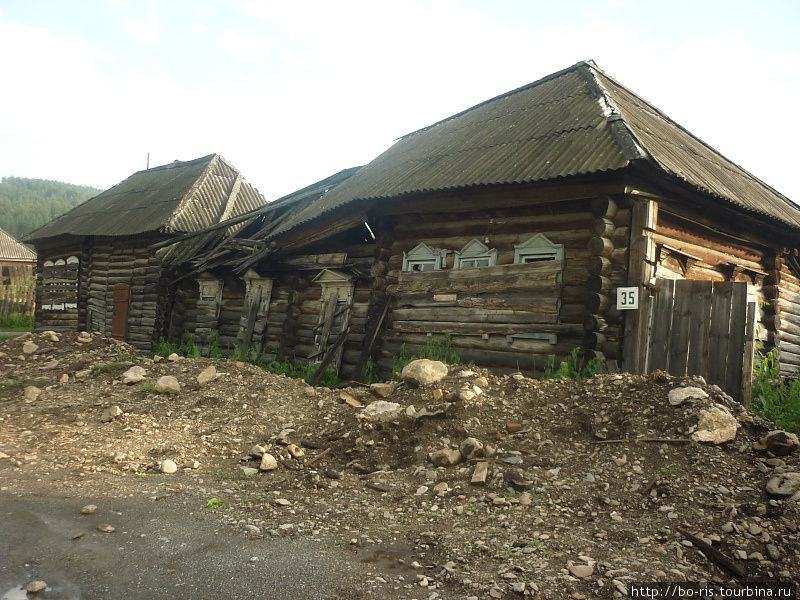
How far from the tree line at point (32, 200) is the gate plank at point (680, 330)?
198ft

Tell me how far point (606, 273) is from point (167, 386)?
236 inches

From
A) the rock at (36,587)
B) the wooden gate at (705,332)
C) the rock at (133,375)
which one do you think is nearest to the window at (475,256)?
the wooden gate at (705,332)

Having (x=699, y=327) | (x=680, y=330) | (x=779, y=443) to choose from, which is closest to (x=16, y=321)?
(x=680, y=330)

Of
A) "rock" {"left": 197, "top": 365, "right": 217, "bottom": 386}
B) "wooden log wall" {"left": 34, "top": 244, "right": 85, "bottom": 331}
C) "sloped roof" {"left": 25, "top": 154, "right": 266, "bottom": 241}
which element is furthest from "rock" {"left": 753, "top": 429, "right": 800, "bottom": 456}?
"wooden log wall" {"left": 34, "top": 244, "right": 85, "bottom": 331}

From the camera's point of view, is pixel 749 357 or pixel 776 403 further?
pixel 776 403

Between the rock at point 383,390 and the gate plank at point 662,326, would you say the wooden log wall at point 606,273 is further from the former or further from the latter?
the rock at point 383,390

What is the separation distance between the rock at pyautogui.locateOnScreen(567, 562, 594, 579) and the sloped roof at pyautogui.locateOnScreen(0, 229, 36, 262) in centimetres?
3976

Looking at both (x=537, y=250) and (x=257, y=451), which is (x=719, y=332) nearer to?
(x=537, y=250)

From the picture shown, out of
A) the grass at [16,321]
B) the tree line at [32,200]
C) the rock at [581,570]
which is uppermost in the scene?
the tree line at [32,200]

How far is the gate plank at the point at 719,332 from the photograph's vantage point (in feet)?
20.8

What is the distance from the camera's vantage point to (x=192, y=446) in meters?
5.51

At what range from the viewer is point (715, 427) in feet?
14.4

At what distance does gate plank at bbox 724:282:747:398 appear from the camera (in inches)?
245

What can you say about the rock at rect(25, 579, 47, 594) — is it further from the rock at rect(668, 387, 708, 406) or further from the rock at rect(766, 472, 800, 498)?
the rock at rect(668, 387, 708, 406)
